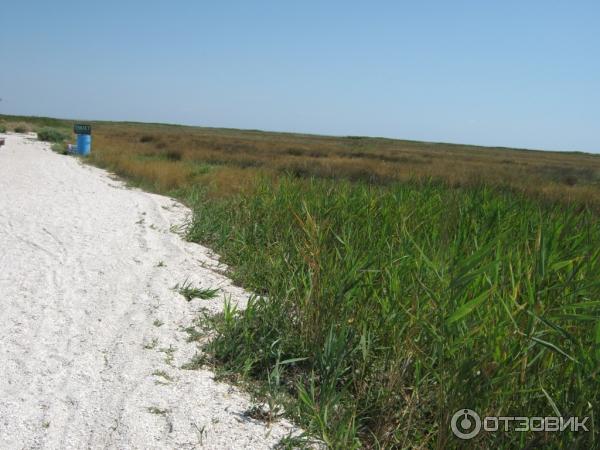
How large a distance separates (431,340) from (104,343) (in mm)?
2046

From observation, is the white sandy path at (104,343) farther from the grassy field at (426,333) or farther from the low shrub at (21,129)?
the low shrub at (21,129)

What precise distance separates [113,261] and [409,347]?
11.5 ft

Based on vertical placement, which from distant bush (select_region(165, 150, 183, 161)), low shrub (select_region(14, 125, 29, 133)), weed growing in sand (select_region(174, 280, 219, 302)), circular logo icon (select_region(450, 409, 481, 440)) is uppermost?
low shrub (select_region(14, 125, 29, 133))

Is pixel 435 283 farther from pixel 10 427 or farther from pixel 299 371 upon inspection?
pixel 10 427

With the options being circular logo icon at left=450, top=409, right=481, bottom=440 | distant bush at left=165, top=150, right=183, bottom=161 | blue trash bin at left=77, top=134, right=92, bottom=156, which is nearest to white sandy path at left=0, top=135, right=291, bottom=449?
circular logo icon at left=450, top=409, right=481, bottom=440

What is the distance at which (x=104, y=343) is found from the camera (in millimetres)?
3385

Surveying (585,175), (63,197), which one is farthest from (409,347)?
(585,175)

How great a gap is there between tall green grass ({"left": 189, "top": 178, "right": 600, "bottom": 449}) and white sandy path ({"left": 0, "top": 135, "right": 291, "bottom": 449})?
370 mm

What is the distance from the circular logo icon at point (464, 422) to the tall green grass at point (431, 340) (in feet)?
0.10

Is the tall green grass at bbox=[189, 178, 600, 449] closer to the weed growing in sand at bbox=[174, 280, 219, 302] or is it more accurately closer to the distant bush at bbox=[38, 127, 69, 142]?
the weed growing in sand at bbox=[174, 280, 219, 302]

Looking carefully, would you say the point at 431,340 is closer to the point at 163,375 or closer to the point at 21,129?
the point at 163,375

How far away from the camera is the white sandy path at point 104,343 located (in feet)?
8.18

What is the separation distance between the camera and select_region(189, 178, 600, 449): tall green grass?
220 cm

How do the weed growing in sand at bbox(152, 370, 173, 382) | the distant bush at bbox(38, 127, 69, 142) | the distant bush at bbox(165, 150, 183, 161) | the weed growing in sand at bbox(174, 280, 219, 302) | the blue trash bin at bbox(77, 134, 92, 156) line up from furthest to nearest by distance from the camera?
the distant bush at bbox(38, 127, 69, 142), the distant bush at bbox(165, 150, 183, 161), the blue trash bin at bbox(77, 134, 92, 156), the weed growing in sand at bbox(174, 280, 219, 302), the weed growing in sand at bbox(152, 370, 173, 382)
